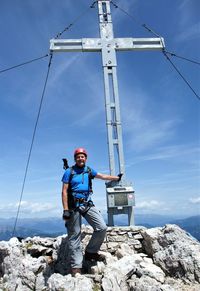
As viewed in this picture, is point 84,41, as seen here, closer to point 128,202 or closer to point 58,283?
point 128,202

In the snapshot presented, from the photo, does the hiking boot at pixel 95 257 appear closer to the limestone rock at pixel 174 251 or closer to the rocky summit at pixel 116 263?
the rocky summit at pixel 116 263

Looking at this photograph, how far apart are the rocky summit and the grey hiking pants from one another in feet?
1.76

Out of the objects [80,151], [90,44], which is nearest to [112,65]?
[90,44]

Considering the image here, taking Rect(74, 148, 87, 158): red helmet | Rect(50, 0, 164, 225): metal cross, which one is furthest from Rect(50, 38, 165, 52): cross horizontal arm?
Rect(74, 148, 87, 158): red helmet

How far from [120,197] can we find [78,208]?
3.10 m

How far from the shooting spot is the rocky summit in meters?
8.21

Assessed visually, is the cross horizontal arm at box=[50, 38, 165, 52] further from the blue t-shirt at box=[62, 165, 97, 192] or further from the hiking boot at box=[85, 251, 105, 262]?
the hiking boot at box=[85, 251, 105, 262]

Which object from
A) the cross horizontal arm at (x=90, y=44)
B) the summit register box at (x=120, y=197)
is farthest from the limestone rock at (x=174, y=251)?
the cross horizontal arm at (x=90, y=44)

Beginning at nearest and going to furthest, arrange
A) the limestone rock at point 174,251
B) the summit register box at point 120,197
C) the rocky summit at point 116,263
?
the rocky summit at point 116,263 < the limestone rock at point 174,251 < the summit register box at point 120,197

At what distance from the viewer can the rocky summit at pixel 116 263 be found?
8211 mm

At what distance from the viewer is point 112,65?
13281mm

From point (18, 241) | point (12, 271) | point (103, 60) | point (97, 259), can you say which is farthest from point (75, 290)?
point (103, 60)

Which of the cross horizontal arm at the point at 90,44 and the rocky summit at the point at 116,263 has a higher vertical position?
the cross horizontal arm at the point at 90,44

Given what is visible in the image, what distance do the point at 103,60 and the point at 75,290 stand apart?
8976 millimetres
